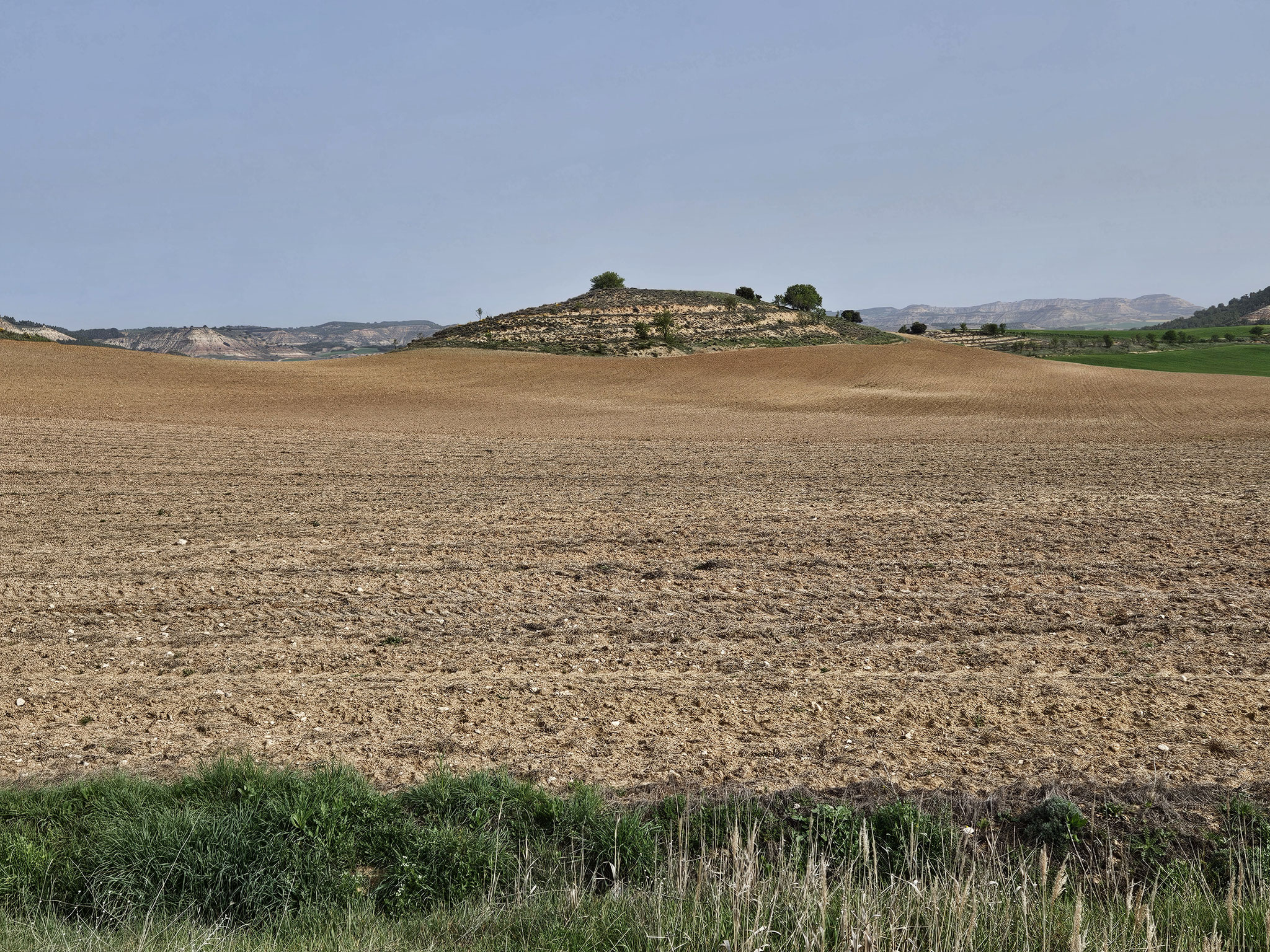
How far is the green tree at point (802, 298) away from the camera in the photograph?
10400 cm

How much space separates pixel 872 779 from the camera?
5543mm

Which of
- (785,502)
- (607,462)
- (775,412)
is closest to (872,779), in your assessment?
(785,502)

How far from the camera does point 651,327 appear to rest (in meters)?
73.2

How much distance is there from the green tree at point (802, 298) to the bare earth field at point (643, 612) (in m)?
84.1

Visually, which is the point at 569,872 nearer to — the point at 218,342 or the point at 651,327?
the point at 651,327

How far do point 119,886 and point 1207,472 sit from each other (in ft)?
64.8

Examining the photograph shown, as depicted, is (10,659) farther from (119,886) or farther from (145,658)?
(119,886)

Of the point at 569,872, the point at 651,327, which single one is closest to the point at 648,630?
the point at 569,872

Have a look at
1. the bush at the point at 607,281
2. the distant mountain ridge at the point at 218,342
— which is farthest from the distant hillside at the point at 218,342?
the bush at the point at 607,281

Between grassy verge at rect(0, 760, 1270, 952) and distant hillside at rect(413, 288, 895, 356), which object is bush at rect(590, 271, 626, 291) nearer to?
distant hillside at rect(413, 288, 895, 356)

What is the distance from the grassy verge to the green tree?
10149 cm

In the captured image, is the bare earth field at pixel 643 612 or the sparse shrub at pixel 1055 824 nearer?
the sparse shrub at pixel 1055 824

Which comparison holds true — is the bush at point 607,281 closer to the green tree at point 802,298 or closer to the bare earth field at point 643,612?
the green tree at point 802,298

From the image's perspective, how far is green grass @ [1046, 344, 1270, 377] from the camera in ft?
204
